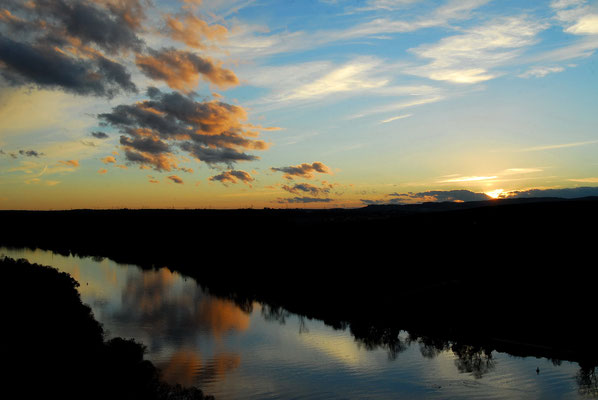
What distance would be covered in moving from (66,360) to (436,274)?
3653cm

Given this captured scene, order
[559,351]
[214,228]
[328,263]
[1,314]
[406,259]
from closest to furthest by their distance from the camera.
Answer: [559,351], [1,314], [406,259], [328,263], [214,228]

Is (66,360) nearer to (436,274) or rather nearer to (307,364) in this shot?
(307,364)

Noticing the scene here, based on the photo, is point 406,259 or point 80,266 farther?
point 80,266

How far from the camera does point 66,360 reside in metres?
Answer: 19.3

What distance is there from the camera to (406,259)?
→ 54125mm

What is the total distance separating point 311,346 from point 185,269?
4453 centimetres

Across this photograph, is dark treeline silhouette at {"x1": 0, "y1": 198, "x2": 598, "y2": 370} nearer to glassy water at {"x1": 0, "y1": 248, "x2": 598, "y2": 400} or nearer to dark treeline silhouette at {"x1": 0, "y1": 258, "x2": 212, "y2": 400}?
glassy water at {"x1": 0, "y1": 248, "x2": 598, "y2": 400}

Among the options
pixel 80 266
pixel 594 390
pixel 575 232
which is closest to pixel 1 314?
pixel 594 390

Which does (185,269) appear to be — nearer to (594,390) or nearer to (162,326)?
(162,326)

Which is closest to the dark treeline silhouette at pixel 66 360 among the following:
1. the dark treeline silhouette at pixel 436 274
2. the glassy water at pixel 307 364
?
the glassy water at pixel 307 364

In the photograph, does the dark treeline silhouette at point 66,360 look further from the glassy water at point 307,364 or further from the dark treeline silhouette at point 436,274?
the dark treeline silhouette at point 436,274

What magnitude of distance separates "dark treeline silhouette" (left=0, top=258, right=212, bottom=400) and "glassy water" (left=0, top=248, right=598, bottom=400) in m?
1.65

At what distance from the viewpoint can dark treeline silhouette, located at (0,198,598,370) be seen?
96.5 ft

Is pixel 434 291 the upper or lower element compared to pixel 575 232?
lower
